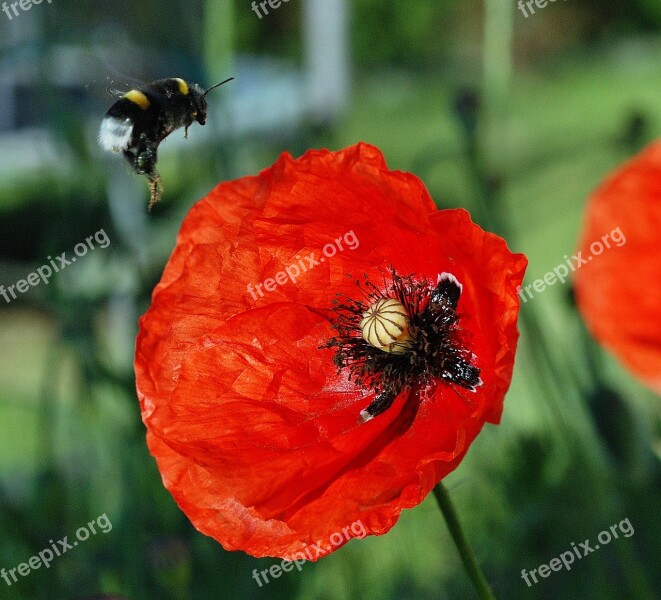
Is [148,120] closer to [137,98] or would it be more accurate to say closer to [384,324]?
[137,98]

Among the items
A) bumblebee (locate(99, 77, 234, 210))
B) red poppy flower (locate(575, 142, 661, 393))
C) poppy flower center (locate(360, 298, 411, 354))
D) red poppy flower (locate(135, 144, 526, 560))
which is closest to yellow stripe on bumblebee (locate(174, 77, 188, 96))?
bumblebee (locate(99, 77, 234, 210))

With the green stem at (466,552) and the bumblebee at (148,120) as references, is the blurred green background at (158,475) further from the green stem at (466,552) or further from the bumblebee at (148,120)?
the green stem at (466,552)

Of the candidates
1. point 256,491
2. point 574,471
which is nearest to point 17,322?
point 574,471

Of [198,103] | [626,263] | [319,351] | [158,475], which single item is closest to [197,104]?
[198,103]

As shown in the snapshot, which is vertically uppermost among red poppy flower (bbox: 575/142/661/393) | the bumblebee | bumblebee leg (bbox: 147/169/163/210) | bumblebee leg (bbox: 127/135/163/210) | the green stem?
the bumblebee

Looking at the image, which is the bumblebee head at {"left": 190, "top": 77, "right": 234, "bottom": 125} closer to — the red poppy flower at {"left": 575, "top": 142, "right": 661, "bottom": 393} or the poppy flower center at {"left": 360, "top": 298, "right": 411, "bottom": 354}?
the poppy flower center at {"left": 360, "top": 298, "right": 411, "bottom": 354}
